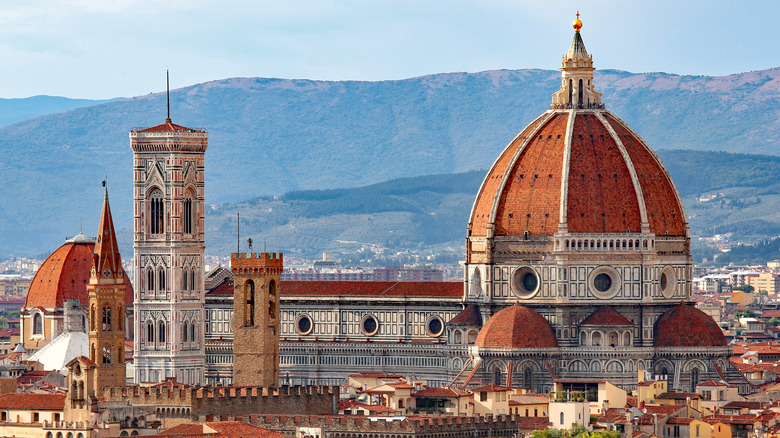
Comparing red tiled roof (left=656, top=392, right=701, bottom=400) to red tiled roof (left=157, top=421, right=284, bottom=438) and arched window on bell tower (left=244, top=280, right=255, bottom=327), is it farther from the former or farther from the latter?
red tiled roof (left=157, top=421, right=284, bottom=438)

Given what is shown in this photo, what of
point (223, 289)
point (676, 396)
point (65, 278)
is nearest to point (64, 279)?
point (65, 278)

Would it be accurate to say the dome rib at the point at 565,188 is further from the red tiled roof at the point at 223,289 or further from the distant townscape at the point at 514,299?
the red tiled roof at the point at 223,289

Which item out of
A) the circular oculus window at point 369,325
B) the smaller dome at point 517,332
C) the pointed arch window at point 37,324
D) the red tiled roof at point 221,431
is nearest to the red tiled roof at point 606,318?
the smaller dome at point 517,332

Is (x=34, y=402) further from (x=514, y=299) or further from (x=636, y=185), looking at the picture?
(x=636, y=185)

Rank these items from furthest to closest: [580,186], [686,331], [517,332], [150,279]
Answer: [150,279]
[580,186]
[686,331]
[517,332]

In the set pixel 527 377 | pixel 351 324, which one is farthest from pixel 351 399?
pixel 351 324

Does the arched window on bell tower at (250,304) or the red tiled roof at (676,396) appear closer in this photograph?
the arched window on bell tower at (250,304)
